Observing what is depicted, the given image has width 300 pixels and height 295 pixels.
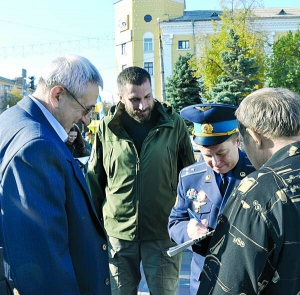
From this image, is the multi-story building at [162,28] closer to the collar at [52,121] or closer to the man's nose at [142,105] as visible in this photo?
the man's nose at [142,105]

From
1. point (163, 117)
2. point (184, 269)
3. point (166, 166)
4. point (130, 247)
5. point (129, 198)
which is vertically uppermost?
point (163, 117)

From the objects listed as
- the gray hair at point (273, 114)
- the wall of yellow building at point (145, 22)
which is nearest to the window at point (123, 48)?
the wall of yellow building at point (145, 22)

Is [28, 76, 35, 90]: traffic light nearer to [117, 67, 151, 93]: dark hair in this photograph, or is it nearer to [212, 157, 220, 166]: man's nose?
[117, 67, 151, 93]: dark hair

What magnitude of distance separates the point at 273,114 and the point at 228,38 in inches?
986

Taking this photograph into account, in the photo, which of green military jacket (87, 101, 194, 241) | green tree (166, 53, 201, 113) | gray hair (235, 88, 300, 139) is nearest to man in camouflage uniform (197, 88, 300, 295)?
gray hair (235, 88, 300, 139)

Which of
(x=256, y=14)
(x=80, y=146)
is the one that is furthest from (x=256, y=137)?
(x=256, y=14)

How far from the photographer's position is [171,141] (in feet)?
10.1

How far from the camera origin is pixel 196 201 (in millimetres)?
2312

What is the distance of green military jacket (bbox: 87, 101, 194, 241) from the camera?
2986 mm

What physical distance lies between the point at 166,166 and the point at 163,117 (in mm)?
376

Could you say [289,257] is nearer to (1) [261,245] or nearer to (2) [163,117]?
(1) [261,245]

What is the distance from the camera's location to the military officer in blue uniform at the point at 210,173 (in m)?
2.26

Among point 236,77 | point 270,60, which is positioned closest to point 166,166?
point 236,77

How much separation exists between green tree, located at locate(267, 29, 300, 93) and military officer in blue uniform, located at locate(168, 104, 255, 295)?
27152mm
